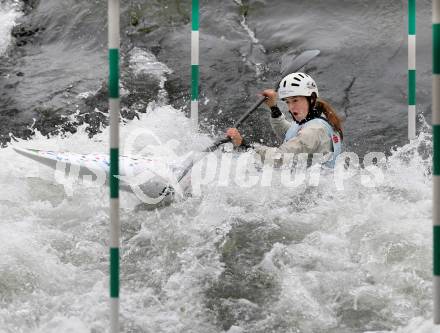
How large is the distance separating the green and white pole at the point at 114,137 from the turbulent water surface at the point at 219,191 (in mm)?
887

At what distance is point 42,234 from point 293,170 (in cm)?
193

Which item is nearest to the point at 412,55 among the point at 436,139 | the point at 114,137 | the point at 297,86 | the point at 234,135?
the point at 297,86

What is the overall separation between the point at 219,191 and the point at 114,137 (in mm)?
2771

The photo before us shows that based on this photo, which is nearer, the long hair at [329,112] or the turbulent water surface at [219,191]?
the turbulent water surface at [219,191]

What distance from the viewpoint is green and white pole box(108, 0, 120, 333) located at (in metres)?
3.73

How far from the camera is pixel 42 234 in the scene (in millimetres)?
5719

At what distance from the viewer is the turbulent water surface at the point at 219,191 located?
4.87m

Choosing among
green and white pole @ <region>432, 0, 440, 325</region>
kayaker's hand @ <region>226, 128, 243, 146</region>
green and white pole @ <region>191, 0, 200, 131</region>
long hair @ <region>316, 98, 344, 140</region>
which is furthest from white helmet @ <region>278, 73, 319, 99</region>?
green and white pole @ <region>432, 0, 440, 325</region>

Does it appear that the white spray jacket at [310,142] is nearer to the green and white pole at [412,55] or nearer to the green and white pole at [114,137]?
the green and white pole at [412,55]

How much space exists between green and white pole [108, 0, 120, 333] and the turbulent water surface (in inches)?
34.9

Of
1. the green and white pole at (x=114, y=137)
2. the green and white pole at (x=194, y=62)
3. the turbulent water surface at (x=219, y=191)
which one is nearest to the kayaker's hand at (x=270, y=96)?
the turbulent water surface at (x=219, y=191)

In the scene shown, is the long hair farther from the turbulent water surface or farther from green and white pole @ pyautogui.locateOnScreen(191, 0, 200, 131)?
green and white pole @ pyautogui.locateOnScreen(191, 0, 200, 131)

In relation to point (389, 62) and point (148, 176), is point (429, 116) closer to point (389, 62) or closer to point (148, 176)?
point (389, 62)

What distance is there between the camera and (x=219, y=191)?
6.48 meters
